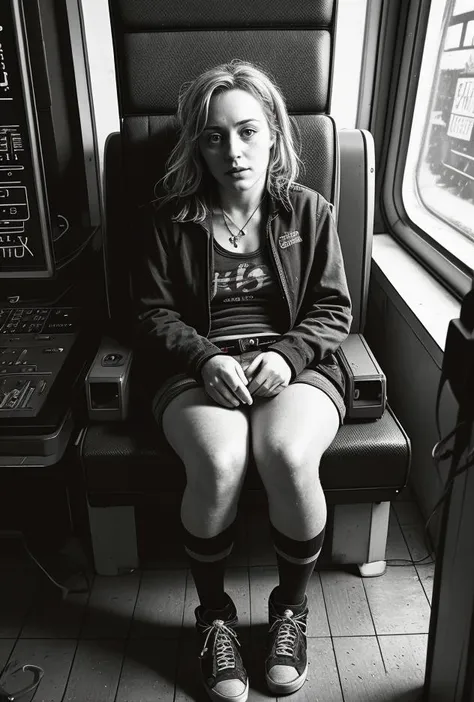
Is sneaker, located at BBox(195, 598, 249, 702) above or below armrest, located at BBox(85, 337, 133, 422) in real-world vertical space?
below

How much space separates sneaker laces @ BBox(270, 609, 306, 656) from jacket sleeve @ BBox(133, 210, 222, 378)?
23.8 inches

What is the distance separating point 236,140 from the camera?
1.49 metres

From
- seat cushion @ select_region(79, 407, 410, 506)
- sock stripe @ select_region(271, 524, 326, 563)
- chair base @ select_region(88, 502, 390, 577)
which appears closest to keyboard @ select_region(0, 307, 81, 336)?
seat cushion @ select_region(79, 407, 410, 506)

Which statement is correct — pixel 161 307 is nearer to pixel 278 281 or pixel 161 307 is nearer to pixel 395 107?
pixel 278 281

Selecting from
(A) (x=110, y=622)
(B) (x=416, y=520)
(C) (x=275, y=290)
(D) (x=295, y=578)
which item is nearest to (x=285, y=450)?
(D) (x=295, y=578)

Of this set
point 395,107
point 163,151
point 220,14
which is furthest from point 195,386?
point 395,107

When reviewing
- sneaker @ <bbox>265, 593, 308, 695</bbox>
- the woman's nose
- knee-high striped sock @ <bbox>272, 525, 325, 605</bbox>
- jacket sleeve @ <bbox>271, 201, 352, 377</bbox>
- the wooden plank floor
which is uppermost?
the woman's nose

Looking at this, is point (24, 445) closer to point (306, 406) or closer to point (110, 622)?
point (110, 622)

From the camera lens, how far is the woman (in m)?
1.38

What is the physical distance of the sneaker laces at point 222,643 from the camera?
140 centimetres

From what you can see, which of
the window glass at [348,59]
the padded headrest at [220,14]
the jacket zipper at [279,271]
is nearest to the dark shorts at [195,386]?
the jacket zipper at [279,271]

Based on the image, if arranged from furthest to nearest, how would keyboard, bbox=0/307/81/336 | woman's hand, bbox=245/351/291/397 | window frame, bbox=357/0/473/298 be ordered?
window frame, bbox=357/0/473/298 → keyboard, bbox=0/307/81/336 → woman's hand, bbox=245/351/291/397

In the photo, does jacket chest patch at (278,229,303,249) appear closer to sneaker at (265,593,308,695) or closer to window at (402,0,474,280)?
window at (402,0,474,280)

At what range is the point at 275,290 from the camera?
161cm
